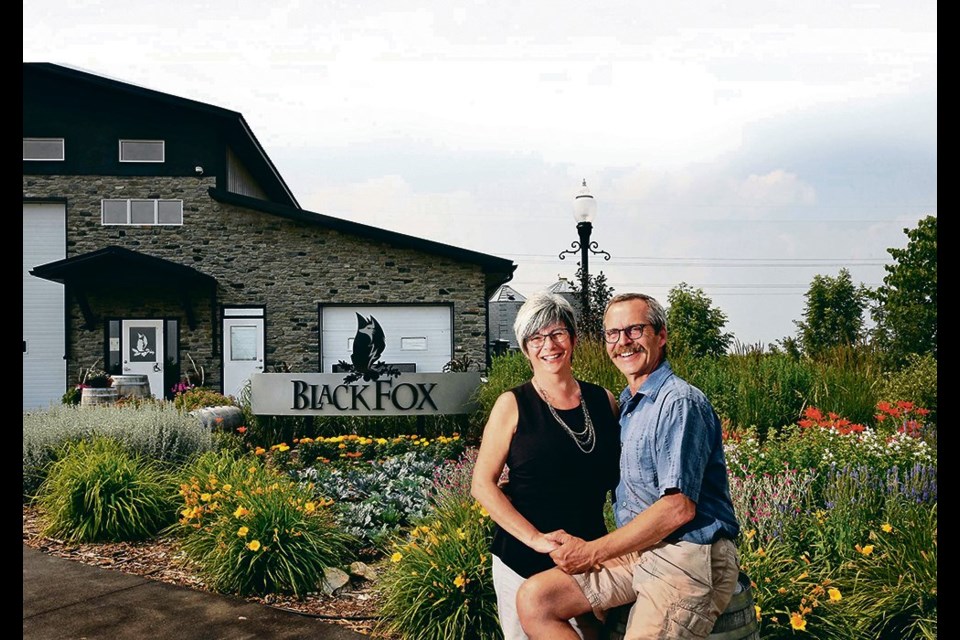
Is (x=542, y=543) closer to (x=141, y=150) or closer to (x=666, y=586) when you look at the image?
(x=666, y=586)

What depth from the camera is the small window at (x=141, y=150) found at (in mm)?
17312

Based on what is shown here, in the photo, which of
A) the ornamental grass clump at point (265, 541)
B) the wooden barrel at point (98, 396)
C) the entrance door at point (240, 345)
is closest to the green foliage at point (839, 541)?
the ornamental grass clump at point (265, 541)

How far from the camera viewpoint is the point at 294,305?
16828 millimetres

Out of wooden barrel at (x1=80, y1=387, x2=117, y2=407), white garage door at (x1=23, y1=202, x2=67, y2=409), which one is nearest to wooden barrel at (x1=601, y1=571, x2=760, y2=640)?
wooden barrel at (x1=80, y1=387, x2=117, y2=407)

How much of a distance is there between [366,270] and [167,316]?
4.53 m

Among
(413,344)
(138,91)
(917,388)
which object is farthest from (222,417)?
(138,91)

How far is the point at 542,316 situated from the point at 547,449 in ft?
1.13

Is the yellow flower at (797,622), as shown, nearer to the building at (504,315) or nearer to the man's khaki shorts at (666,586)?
A: the man's khaki shorts at (666,586)

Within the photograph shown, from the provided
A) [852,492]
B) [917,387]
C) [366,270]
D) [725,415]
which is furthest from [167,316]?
[852,492]

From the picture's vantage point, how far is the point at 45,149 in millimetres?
17359

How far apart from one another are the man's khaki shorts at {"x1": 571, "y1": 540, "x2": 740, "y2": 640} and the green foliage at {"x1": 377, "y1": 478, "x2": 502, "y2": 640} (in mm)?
1677

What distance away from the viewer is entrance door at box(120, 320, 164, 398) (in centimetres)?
1709

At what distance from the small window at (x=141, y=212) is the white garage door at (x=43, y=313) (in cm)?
116
